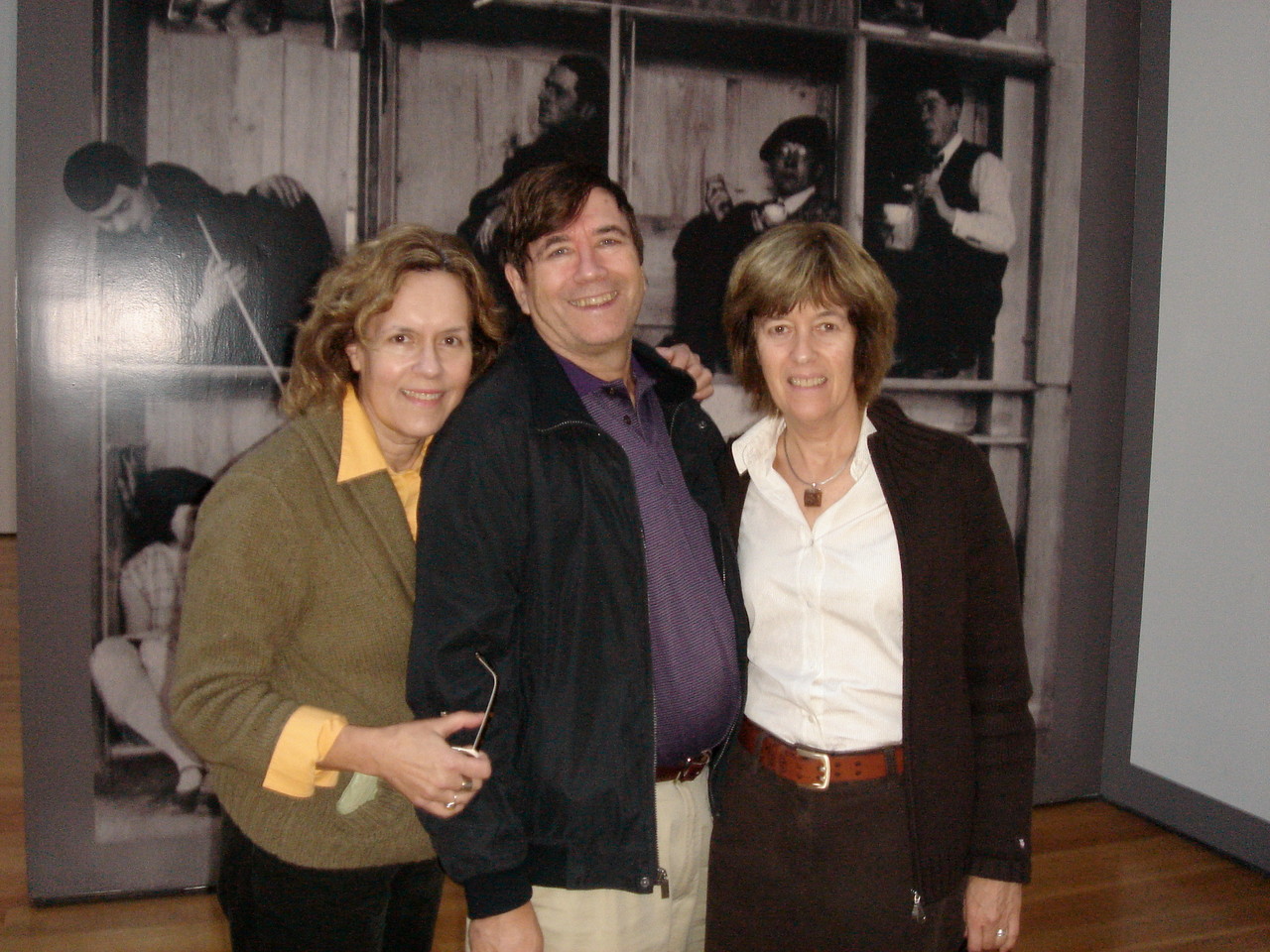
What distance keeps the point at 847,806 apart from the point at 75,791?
8.35 feet

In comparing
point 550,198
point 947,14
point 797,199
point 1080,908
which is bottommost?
point 1080,908

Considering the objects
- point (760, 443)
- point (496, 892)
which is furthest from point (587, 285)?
point (496, 892)

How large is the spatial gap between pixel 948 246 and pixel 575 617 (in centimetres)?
275

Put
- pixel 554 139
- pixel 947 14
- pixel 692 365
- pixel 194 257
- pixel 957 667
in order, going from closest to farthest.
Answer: pixel 957 667 → pixel 692 365 → pixel 194 257 → pixel 554 139 → pixel 947 14

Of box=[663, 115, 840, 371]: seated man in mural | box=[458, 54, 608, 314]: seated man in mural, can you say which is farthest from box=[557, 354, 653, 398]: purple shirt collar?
box=[663, 115, 840, 371]: seated man in mural

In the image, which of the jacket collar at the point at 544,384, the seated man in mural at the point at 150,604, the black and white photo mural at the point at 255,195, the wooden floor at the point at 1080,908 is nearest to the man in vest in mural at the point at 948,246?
the black and white photo mural at the point at 255,195

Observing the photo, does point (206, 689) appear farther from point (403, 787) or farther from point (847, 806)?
point (847, 806)

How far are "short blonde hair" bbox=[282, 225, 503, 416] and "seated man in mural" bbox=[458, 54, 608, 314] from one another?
1.45m

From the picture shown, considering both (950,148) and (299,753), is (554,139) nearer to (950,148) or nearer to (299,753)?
(950,148)

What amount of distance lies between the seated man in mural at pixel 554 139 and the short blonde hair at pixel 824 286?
1.55 metres

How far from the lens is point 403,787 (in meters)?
1.35

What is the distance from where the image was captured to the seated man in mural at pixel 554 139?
3084 mm

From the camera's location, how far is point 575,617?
146 centimetres

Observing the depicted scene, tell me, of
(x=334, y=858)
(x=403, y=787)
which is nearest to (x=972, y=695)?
(x=403, y=787)
